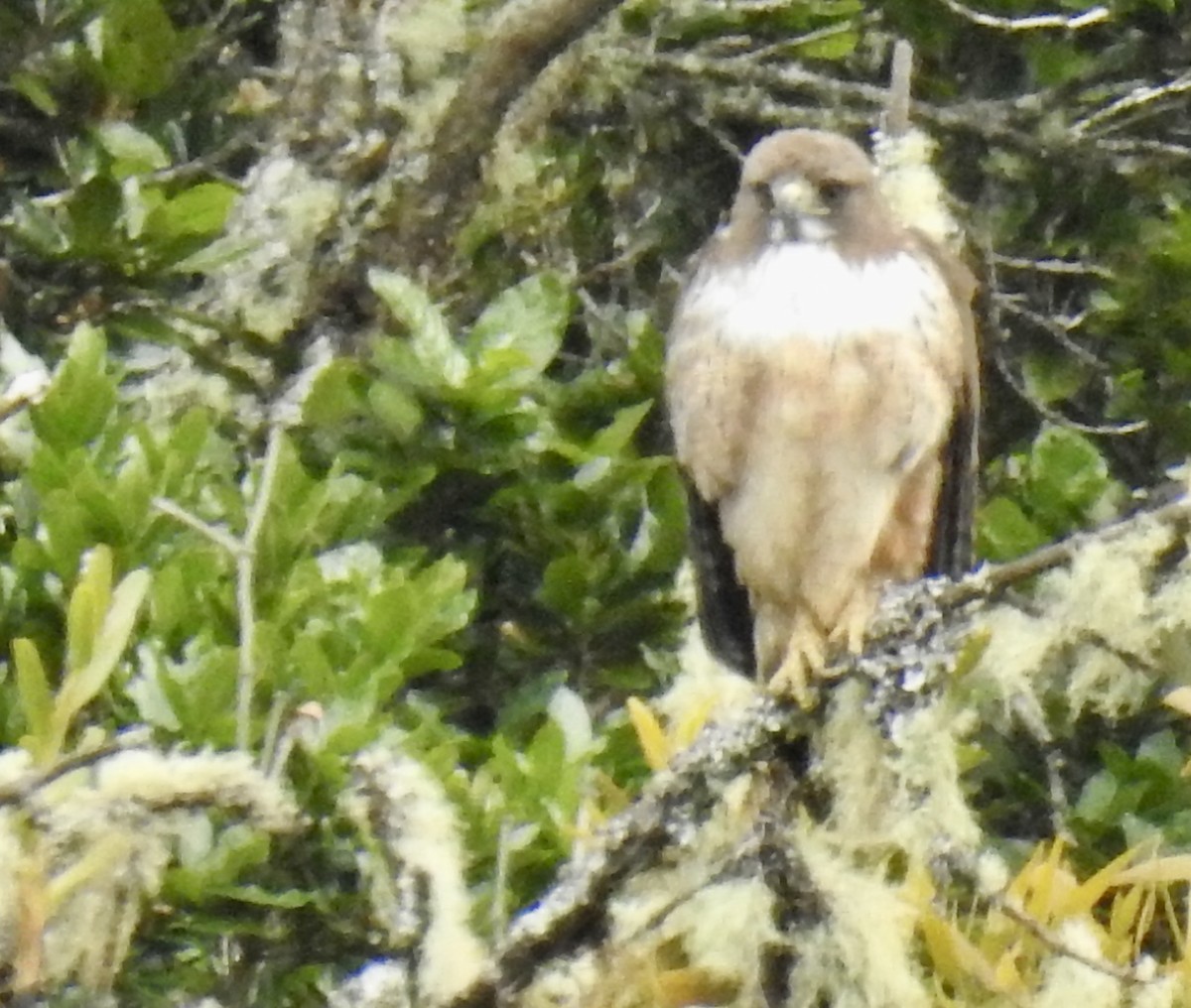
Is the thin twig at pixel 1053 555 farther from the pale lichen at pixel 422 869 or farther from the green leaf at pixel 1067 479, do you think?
the green leaf at pixel 1067 479

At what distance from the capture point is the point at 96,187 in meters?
1.67

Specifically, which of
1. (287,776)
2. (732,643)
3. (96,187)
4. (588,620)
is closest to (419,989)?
(287,776)

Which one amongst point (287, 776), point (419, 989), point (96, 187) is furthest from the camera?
point (96, 187)

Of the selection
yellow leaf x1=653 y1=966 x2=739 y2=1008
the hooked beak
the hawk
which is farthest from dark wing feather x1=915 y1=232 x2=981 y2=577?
yellow leaf x1=653 y1=966 x2=739 y2=1008

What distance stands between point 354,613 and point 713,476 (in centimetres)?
64

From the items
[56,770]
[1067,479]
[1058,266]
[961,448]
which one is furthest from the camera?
[1058,266]

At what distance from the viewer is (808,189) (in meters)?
2.03

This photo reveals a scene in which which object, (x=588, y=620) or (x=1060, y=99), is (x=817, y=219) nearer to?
(x=1060, y=99)

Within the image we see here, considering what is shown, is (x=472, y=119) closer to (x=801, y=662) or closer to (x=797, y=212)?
(x=797, y=212)

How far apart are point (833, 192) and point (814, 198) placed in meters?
0.02

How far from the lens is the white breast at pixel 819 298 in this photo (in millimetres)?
1995

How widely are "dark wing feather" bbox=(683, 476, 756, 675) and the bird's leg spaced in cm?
5

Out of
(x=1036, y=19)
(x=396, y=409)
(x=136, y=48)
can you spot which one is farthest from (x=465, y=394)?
(x=1036, y=19)

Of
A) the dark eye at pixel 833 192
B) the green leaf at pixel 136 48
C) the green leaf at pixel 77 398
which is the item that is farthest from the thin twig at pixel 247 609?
the dark eye at pixel 833 192
